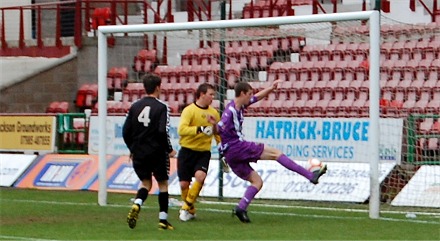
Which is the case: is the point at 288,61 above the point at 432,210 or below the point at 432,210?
above

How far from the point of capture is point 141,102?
12969 mm

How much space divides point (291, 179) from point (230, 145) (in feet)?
13.6

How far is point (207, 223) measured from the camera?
1377 cm

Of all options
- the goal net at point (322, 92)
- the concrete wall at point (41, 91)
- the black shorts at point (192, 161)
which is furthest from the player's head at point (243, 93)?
the concrete wall at point (41, 91)

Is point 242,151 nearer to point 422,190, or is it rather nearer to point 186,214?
point 186,214

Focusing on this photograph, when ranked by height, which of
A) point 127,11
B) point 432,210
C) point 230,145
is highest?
point 127,11

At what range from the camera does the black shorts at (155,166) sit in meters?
12.9

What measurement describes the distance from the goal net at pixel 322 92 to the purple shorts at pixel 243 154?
1628 mm

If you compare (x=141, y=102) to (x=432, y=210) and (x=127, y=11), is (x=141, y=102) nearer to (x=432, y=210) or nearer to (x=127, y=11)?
(x=432, y=210)

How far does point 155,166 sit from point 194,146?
1470 millimetres

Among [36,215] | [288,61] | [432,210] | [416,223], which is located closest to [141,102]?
[36,215]

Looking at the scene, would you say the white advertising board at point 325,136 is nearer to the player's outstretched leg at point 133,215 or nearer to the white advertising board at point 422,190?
the white advertising board at point 422,190

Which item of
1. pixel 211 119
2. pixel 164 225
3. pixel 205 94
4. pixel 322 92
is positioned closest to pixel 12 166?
pixel 322 92

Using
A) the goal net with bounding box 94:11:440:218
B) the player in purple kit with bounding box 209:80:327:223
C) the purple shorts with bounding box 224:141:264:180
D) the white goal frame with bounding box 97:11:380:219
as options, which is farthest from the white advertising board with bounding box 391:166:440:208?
the purple shorts with bounding box 224:141:264:180
